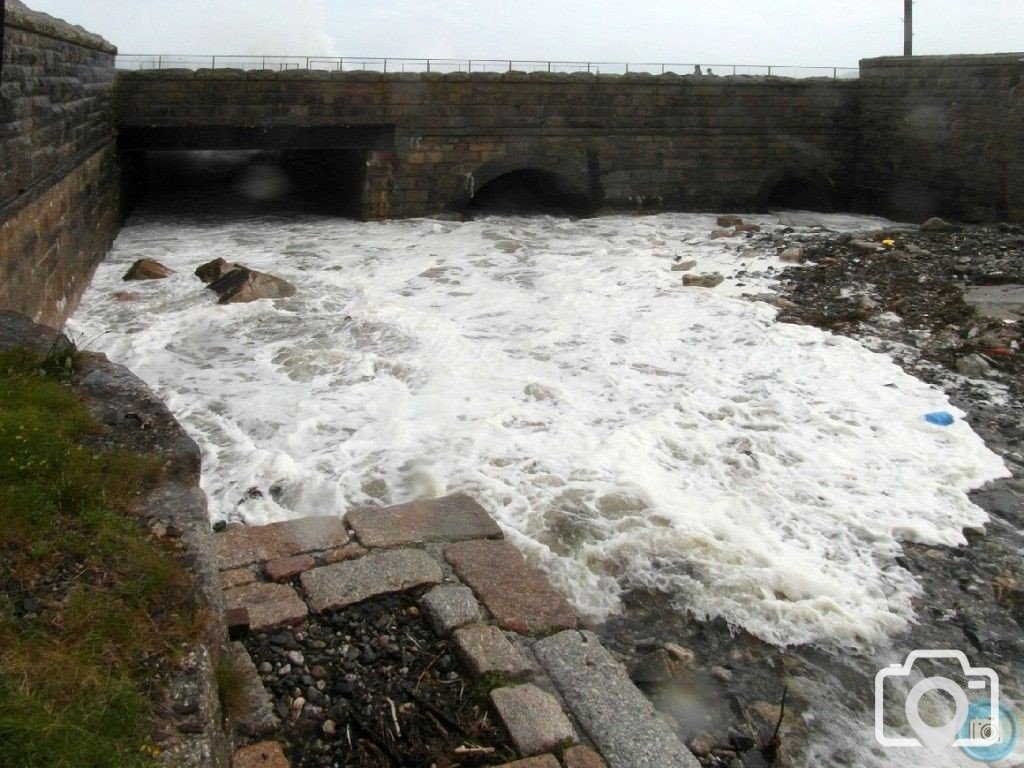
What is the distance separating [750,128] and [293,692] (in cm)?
1563

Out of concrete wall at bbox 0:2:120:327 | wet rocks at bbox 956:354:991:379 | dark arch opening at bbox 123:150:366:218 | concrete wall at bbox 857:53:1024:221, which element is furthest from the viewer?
dark arch opening at bbox 123:150:366:218

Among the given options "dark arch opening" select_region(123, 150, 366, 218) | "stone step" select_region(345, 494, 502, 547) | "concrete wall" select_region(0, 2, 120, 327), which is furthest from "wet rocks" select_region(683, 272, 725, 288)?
"dark arch opening" select_region(123, 150, 366, 218)

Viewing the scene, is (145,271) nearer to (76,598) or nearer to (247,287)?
(247,287)

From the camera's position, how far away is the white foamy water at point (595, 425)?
4605mm

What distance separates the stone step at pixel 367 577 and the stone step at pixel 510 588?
16 centimetres

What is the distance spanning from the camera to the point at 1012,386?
721 cm

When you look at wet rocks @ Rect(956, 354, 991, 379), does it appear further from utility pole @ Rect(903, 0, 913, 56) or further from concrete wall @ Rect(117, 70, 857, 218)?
utility pole @ Rect(903, 0, 913, 56)

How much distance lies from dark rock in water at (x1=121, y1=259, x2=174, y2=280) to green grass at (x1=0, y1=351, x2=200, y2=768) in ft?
24.0

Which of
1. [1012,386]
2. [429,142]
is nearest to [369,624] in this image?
[1012,386]

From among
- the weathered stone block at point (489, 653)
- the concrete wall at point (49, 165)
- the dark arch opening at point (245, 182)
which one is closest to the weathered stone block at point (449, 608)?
the weathered stone block at point (489, 653)

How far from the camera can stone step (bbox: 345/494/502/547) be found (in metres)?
4.20

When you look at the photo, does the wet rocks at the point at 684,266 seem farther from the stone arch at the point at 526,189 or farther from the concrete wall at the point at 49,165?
the concrete wall at the point at 49,165

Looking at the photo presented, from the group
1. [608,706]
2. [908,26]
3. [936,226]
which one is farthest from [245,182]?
[608,706]

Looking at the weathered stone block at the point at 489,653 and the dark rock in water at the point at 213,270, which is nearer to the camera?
the weathered stone block at the point at 489,653
